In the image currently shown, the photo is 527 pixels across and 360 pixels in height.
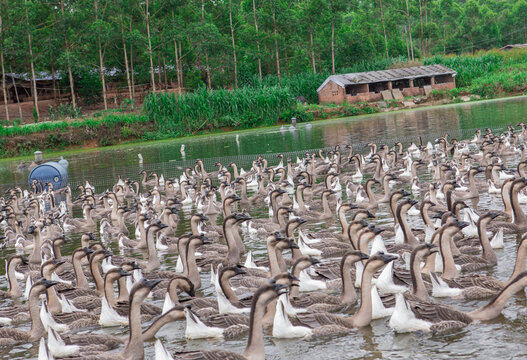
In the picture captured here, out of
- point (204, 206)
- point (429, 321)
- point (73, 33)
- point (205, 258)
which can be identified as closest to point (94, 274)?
point (205, 258)

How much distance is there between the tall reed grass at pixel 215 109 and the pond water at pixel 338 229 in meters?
8.38

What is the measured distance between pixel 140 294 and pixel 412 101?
59.8m

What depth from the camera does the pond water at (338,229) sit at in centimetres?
816

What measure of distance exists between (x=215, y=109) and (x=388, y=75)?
21524mm

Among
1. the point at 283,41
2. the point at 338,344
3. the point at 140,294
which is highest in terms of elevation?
the point at 283,41

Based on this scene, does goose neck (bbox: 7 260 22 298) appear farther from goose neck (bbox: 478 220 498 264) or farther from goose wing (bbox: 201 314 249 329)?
goose neck (bbox: 478 220 498 264)

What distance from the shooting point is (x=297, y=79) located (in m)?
70.8

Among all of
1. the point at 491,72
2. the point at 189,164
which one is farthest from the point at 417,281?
the point at 491,72

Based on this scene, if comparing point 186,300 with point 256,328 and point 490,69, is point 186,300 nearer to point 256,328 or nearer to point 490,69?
point 256,328

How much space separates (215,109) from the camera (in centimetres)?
5644

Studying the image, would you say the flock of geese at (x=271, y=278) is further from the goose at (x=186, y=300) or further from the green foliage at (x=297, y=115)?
the green foliage at (x=297, y=115)

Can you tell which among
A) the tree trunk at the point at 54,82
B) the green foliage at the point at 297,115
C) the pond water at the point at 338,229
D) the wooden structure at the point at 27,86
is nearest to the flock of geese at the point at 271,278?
the pond water at the point at 338,229

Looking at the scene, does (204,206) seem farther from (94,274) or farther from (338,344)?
(338,344)

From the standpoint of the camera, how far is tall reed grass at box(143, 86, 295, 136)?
54812 mm
